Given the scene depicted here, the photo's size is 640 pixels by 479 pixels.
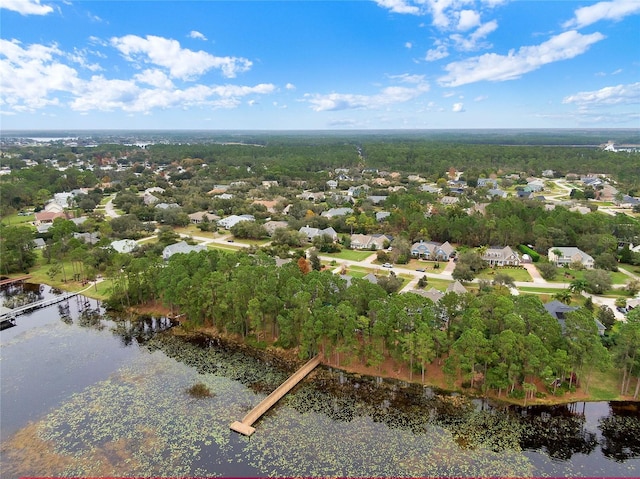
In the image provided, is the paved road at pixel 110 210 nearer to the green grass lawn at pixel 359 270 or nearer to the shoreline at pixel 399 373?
the green grass lawn at pixel 359 270

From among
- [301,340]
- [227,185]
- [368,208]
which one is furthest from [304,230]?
[227,185]

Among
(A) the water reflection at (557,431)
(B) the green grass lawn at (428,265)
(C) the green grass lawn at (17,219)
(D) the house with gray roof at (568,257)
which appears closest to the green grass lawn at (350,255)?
(B) the green grass lawn at (428,265)

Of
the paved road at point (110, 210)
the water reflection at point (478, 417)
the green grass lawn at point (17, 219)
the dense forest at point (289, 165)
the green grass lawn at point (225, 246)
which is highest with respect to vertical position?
the dense forest at point (289, 165)

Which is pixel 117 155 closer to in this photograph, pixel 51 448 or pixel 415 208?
pixel 415 208

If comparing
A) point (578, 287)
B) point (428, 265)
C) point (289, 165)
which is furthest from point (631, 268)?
point (289, 165)

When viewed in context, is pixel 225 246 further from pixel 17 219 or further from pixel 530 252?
pixel 17 219

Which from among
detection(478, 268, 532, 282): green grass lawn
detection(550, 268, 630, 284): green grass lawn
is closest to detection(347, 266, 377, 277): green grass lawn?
detection(478, 268, 532, 282): green grass lawn
